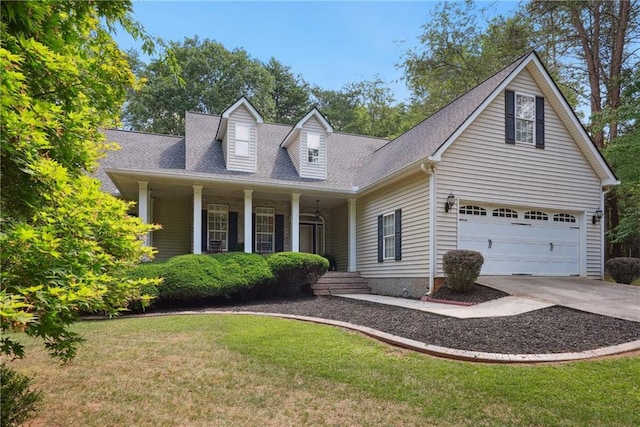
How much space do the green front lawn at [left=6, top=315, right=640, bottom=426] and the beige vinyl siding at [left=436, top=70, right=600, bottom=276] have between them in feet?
A: 19.7

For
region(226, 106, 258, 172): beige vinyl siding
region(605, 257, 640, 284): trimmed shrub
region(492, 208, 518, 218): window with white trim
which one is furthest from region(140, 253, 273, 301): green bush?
region(605, 257, 640, 284): trimmed shrub

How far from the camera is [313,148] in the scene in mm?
15188

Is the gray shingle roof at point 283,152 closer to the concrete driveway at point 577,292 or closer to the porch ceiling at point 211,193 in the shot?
the porch ceiling at point 211,193

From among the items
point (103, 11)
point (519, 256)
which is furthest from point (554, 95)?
point (103, 11)

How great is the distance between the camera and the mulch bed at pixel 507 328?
5.69 meters

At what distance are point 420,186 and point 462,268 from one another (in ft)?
8.57

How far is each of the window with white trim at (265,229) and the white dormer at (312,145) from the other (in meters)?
2.15

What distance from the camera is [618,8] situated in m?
18.6

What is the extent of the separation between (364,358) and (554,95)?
34.5 ft

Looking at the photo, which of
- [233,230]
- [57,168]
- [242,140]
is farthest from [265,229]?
[57,168]

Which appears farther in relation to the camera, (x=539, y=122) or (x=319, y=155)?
(x=319, y=155)

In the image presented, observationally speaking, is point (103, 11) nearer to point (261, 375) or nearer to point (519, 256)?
point (261, 375)

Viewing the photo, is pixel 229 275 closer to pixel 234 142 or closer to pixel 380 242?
pixel 380 242

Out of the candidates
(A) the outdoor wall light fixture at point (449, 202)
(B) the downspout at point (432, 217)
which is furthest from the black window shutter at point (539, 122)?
(B) the downspout at point (432, 217)
